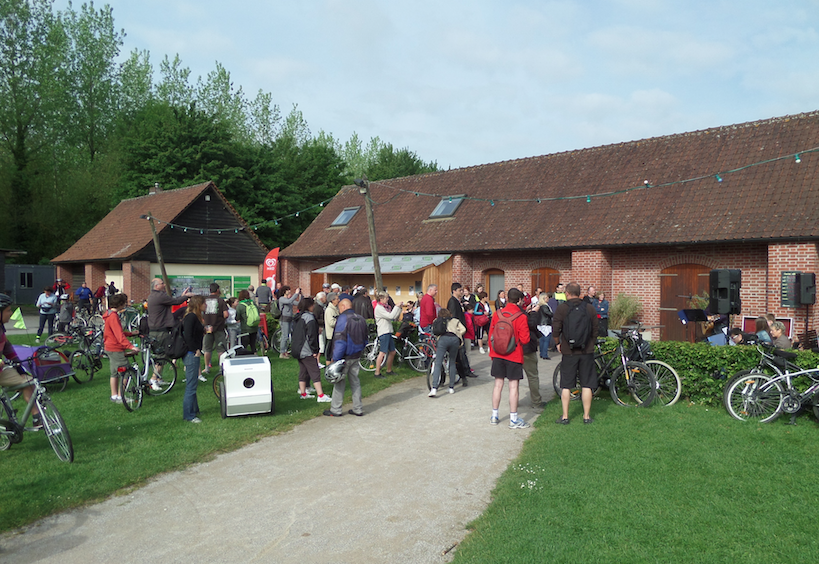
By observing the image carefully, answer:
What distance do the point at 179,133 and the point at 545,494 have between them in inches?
1366

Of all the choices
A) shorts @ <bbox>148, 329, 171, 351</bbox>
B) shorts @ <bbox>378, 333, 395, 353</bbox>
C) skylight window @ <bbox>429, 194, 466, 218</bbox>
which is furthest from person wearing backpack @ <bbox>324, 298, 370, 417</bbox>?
skylight window @ <bbox>429, 194, 466, 218</bbox>

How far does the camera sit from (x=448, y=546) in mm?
4332

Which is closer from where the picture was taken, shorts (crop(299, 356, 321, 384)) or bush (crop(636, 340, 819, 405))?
bush (crop(636, 340, 819, 405))

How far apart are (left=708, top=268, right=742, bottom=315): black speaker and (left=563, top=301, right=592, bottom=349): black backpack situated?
3591 millimetres

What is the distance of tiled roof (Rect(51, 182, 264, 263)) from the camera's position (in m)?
27.0

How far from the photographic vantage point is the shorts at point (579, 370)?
25.0ft

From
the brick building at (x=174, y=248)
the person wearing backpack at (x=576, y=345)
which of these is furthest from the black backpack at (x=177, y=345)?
the brick building at (x=174, y=248)

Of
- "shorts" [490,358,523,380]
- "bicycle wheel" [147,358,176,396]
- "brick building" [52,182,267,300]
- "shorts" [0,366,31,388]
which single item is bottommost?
"bicycle wheel" [147,358,176,396]

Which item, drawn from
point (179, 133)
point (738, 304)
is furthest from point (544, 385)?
point (179, 133)

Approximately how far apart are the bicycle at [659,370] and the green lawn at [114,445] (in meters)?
4.41

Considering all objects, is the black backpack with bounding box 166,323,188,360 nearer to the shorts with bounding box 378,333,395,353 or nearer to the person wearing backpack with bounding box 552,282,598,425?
the shorts with bounding box 378,333,395,353

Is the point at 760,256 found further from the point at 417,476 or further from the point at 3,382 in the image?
the point at 3,382

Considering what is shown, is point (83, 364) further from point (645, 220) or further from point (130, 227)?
point (130, 227)

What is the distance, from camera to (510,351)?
753 cm
